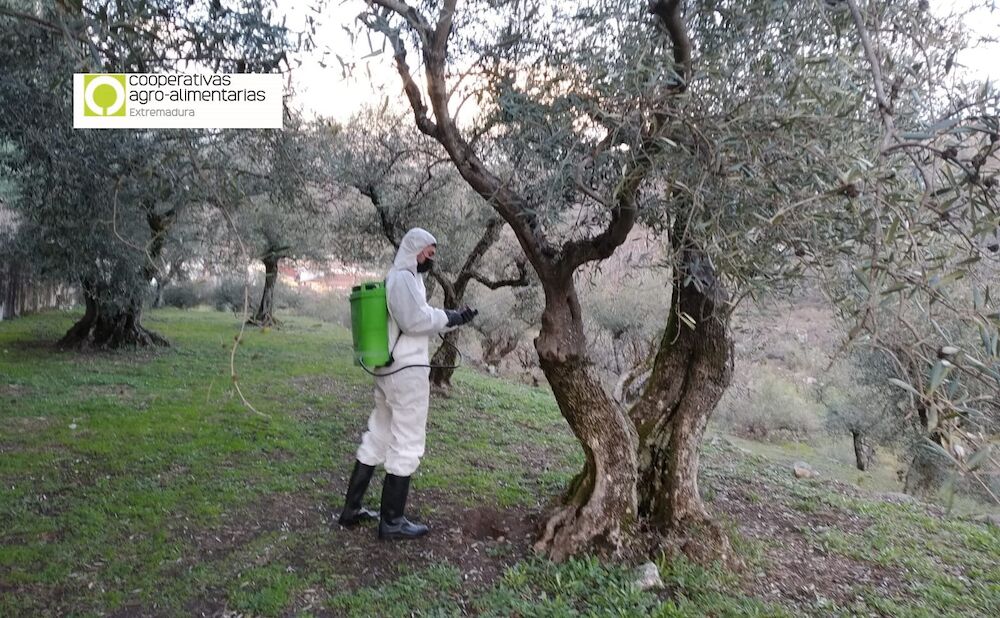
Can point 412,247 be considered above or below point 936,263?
above

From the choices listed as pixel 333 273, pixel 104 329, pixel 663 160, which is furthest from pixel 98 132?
pixel 333 273

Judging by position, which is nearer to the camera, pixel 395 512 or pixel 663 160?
pixel 663 160

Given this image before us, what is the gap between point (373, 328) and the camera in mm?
4293

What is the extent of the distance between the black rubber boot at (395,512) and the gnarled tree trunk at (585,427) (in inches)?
35.1

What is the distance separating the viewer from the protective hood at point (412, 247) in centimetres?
437

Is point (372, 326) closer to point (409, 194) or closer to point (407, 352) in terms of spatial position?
point (407, 352)

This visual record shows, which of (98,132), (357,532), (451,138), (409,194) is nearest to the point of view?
(451,138)

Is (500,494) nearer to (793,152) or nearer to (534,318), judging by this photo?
(793,152)

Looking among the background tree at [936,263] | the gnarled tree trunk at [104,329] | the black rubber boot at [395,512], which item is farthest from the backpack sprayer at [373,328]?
the gnarled tree trunk at [104,329]

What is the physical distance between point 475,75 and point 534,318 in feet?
23.6

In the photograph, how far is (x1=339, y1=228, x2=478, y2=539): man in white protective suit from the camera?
4.30 metres

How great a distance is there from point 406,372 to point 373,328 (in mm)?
360

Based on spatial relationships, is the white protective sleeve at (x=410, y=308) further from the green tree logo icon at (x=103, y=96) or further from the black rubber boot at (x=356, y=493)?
the green tree logo icon at (x=103, y=96)

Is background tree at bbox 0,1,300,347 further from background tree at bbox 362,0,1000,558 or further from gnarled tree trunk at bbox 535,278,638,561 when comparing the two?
gnarled tree trunk at bbox 535,278,638,561
